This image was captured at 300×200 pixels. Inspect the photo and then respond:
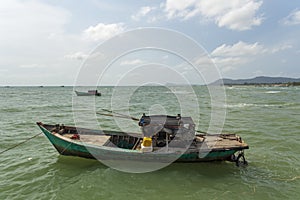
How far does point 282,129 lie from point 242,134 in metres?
3.75

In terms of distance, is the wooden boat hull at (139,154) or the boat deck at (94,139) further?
the boat deck at (94,139)

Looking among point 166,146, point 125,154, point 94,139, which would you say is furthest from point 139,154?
point 94,139

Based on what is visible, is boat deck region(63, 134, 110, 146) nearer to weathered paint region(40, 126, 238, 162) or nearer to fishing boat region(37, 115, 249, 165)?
fishing boat region(37, 115, 249, 165)

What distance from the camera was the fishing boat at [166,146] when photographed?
9.84 m

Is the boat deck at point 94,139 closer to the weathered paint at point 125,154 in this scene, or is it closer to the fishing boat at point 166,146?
the fishing boat at point 166,146

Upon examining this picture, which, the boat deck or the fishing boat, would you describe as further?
the boat deck

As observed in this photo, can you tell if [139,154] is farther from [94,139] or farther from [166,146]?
[94,139]

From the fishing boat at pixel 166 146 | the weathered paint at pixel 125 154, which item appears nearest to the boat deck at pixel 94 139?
the fishing boat at pixel 166 146

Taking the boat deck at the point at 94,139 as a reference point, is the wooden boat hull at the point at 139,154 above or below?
below

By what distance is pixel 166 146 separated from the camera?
10.1m

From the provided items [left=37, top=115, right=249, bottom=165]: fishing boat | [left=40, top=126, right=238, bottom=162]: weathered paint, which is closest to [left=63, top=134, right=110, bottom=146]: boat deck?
[left=37, top=115, right=249, bottom=165]: fishing boat

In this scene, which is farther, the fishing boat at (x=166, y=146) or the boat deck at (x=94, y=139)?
the boat deck at (x=94, y=139)

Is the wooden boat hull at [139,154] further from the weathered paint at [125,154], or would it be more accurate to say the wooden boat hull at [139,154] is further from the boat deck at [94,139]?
the boat deck at [94,139]

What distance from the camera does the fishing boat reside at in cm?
984
